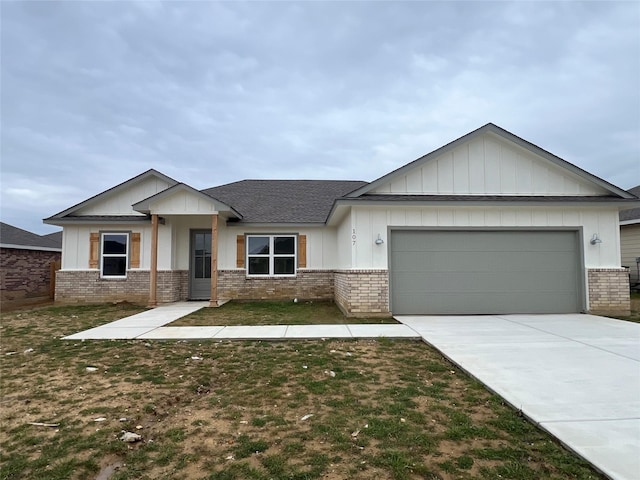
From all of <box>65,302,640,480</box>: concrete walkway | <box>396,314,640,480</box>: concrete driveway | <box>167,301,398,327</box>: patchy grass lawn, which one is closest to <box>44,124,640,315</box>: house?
<box>167,301,398,327</box>: patchy grass lawn

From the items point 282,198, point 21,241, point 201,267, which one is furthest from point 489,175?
point 21,241

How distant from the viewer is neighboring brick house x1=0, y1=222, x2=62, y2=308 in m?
14.4

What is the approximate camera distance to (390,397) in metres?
3.86

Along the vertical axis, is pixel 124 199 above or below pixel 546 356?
above

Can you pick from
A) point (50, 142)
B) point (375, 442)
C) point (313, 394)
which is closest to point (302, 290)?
point (313, 394)

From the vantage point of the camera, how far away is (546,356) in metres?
5.26

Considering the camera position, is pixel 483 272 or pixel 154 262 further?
pixel 154 262

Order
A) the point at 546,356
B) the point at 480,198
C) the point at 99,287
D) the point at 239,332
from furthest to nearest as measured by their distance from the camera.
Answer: the point at 99,287
the point at 480,198
the point at 239,332
the point at 546,356

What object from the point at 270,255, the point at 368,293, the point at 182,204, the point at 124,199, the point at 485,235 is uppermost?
the point at 124,199

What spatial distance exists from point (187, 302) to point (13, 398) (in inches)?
360

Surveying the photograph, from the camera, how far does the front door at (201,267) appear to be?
13641mm

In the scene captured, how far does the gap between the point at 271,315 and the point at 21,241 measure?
13.7 metres

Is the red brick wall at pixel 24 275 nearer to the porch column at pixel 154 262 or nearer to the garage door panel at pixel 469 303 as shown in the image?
the porch column at pixel 154 262

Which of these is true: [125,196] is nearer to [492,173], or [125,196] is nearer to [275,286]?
[275,286]
